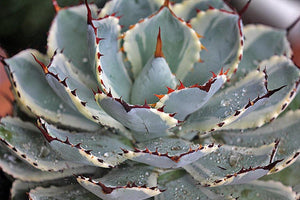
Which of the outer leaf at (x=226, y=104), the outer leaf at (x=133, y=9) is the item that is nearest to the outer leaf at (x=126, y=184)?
the outer leaf at (x=226, y=104)

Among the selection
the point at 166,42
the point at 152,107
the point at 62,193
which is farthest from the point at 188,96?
the point at 62,193

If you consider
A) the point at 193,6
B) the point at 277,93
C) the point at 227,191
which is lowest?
the point at 227,191

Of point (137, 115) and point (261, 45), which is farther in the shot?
point (261, 45)

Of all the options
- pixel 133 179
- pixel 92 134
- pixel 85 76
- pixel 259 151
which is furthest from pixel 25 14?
pixel 259 151

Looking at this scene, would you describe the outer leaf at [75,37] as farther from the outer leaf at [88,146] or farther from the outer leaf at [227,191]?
the outer leaf at [227,191]

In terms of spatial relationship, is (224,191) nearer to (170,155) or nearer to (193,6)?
(170,155)

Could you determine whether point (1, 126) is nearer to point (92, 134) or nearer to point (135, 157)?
point (92, 134)
